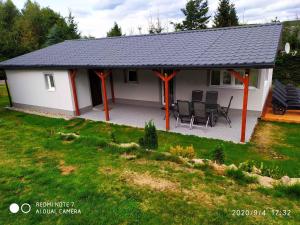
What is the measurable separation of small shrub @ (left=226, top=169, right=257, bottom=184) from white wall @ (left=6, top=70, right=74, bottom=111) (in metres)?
8.74

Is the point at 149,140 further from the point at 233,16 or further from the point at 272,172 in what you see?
the point at 233,16

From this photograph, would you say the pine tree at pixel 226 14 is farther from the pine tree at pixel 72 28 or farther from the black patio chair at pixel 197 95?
the pine tree at pixel 72 28

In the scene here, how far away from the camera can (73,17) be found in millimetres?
37219

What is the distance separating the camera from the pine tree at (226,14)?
26.9 meters

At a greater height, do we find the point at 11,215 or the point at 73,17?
the point at 73,17

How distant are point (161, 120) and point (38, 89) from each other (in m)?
7.04

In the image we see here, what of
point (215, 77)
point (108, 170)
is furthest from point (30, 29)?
point (108, 170)

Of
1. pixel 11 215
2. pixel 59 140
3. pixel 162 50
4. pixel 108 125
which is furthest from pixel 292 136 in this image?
pixel 11 215

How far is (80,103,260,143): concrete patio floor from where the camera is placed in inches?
336

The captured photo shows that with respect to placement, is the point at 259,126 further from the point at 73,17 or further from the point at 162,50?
the point at 73,17

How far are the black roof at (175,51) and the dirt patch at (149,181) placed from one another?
429 cm

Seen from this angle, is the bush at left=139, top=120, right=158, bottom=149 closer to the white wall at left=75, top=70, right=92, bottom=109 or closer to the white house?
the white house

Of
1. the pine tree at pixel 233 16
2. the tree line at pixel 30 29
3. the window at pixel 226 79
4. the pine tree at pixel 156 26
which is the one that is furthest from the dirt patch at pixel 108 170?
the pine tree at pixel 156 26

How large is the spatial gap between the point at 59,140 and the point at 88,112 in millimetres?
4585
